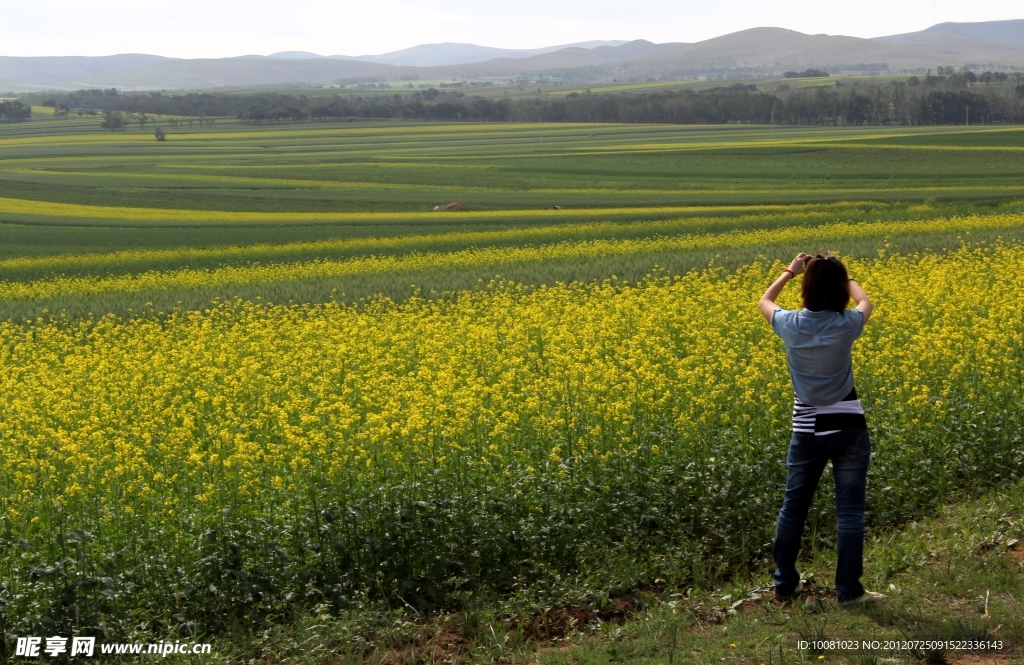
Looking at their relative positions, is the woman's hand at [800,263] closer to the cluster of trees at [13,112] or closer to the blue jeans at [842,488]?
the blue jeans at [842,488]

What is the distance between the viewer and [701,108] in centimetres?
14562

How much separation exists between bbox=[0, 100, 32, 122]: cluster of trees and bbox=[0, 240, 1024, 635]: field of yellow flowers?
6472 inches

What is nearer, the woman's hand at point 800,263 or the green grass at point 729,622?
the green grass at point 729,622

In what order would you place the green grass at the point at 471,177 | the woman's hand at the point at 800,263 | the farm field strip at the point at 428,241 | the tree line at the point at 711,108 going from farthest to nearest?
the tree line at the point at 711,108 → the green grass at the point at 471,177 → the farm field strip at the point at 428,241 → the woman's hand at the point at 800,263

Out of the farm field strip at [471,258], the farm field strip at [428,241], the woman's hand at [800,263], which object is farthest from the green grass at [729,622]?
the farm field strip at [428,241]

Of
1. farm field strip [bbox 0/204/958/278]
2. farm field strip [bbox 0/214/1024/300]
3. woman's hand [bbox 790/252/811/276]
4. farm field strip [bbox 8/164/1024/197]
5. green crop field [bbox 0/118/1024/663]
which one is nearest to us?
woman's hand [bbox 790/252/811/276]

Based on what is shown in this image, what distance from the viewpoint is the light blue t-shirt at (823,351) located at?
718 cm

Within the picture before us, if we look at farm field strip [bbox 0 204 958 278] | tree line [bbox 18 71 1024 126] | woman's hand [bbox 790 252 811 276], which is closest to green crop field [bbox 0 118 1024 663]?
woman's hand [bbox 790 252 811 276]

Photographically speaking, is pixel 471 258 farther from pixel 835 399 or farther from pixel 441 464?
pixel 835 399

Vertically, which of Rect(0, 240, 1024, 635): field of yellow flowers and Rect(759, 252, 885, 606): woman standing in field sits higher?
Rect(759, 252, 885, 606): woman standing in field

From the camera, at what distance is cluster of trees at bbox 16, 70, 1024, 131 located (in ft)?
398
